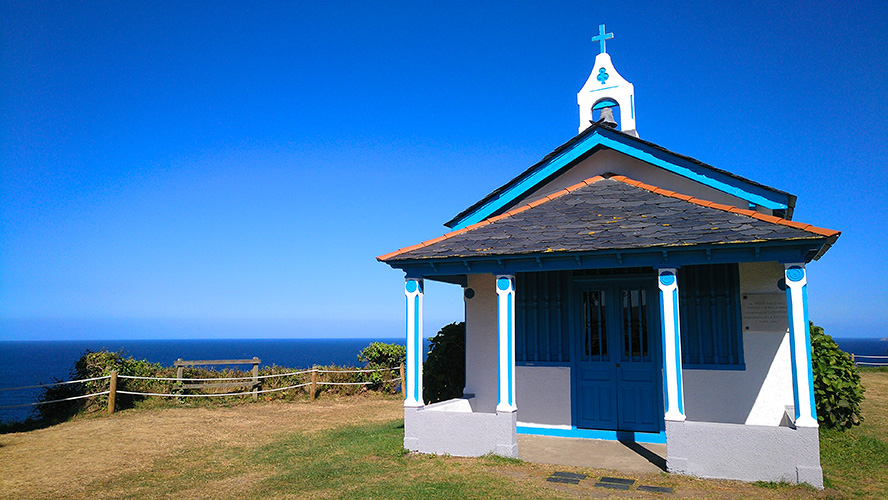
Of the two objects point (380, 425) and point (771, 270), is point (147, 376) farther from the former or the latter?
point (771, 270)

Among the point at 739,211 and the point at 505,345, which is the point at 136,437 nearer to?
the point at 505,345

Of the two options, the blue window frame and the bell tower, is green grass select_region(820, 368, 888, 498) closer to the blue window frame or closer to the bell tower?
the blue window frame

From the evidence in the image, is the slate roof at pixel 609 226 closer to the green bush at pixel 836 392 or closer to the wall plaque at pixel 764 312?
the wall plaque at pixel 764 312

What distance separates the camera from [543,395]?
413 inches

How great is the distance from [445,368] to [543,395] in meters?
3.53

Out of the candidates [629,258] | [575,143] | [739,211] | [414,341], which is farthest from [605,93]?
[414,341]

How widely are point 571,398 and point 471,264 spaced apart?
10.3 ft

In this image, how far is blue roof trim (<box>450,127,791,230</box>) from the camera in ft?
30.9

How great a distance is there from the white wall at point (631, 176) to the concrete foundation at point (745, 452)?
13.3 feet

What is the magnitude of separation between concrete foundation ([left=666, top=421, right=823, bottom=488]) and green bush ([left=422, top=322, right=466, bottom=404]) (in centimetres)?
614

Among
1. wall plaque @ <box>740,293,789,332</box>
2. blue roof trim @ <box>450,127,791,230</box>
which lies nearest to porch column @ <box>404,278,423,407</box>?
blue roof trim @ <box>450,127,791,230</box>

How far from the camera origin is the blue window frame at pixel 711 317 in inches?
366

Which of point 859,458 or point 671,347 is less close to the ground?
point 671,347

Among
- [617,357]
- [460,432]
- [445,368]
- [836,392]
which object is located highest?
[617,357]
